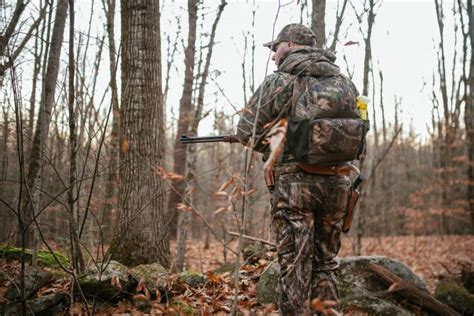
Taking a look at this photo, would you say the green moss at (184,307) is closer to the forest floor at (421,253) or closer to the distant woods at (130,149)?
the distant woods at (130,149)

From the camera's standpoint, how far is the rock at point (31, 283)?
3.46 m

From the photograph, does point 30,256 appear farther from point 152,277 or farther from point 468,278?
point 468,278

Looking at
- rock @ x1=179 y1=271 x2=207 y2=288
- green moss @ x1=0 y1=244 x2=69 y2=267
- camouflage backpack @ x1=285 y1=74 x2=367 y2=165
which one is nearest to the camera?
camouflage backpack @ x1=285 y1=74 x2=367 y2=165

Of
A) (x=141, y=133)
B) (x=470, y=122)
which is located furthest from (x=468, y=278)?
(x=470, y=122)

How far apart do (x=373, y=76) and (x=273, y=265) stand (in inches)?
573

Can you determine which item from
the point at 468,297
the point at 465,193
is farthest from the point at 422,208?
the point at 468,297

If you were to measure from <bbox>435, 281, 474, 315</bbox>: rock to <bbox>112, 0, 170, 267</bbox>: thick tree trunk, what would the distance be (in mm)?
3787

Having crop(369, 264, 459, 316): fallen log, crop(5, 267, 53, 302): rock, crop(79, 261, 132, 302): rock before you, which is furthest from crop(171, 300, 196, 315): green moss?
crop(369, 264, 459, 316): fallen log

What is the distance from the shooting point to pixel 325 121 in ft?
9.90

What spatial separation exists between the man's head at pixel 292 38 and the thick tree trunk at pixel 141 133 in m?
1.90

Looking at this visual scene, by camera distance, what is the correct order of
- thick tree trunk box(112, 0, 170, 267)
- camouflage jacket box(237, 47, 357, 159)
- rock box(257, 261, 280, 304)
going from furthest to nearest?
thick tree trunk box(112, 0, 170, 267) → rock box(257, 261, 280, 304) → camouflage jacket box(237, 47, 357, 159)

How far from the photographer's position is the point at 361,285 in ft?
15.0

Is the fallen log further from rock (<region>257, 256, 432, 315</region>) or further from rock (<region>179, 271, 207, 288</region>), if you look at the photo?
rock (<region>179, 271, 207, 288</region>)

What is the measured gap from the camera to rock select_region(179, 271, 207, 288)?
14.7ft
